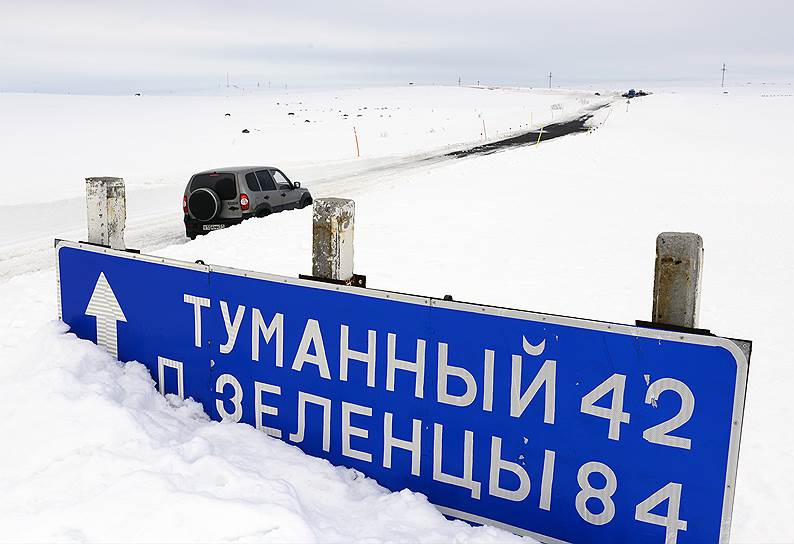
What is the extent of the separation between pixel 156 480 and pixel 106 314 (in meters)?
1.73

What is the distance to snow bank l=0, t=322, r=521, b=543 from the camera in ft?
10.2

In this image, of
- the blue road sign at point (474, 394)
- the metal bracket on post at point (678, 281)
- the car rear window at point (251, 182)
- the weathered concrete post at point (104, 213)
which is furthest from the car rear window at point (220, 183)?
the metal bracket on post at point (678, 281)

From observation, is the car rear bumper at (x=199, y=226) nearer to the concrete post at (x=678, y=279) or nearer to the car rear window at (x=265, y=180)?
the car rear window at (x=265, y=180)

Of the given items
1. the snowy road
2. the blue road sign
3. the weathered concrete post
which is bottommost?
the snowy road

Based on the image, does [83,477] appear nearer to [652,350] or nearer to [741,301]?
[652,350]

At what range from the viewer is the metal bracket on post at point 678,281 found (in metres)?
3.03

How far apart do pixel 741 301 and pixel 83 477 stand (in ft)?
28.7

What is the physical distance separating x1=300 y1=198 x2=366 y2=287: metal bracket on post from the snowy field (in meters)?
1.04

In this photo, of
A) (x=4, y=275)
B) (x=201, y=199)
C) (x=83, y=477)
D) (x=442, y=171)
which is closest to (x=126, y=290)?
(x=83, y=477)

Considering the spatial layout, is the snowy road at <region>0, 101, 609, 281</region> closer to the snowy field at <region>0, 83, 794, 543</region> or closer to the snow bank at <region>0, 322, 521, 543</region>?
the snowy field at <region>0, 83, 794, 543</region>

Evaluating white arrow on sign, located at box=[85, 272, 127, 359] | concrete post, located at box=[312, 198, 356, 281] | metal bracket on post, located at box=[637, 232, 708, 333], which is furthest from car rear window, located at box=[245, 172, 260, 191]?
metal bracket on post, located at box=[637, 232, 708, 333]

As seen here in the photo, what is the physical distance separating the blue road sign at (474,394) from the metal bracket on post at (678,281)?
13cm

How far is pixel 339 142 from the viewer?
41219 mm

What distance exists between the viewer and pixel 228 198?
580 inches
